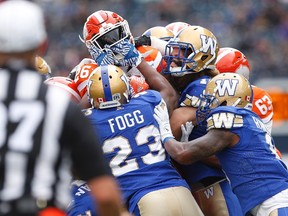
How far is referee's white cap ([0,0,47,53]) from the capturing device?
13.1 ft

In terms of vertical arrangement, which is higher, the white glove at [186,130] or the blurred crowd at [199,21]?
the white glove at [186,130]

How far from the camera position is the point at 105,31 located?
23.5 feet

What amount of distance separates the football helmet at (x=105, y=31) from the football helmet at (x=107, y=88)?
1.88ft

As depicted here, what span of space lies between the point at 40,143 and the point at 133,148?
2596 millimetres

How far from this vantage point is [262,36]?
19922 millimetres

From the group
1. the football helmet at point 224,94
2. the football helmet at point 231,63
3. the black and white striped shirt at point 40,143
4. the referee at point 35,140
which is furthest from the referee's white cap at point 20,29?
the football helmet at point 231,63

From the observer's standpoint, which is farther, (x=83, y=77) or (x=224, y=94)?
(x=83, y=77)

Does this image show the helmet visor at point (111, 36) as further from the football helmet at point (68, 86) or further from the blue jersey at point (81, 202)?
the blue jersey at point (81, 202)

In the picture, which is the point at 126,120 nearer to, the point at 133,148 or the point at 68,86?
the point at 133,148

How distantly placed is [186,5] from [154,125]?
47.3 feet

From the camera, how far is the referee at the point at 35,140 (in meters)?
3.92

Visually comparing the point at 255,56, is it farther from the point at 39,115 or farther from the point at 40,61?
the point at 39,115

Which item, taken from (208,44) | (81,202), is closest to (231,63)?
(208,44)

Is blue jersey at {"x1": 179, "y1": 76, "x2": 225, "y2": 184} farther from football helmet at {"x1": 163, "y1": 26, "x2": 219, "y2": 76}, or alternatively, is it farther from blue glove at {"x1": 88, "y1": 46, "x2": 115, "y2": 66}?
blue glove at {"x1": 88, "y1": 46, "x2": 115, "y2": 66}
